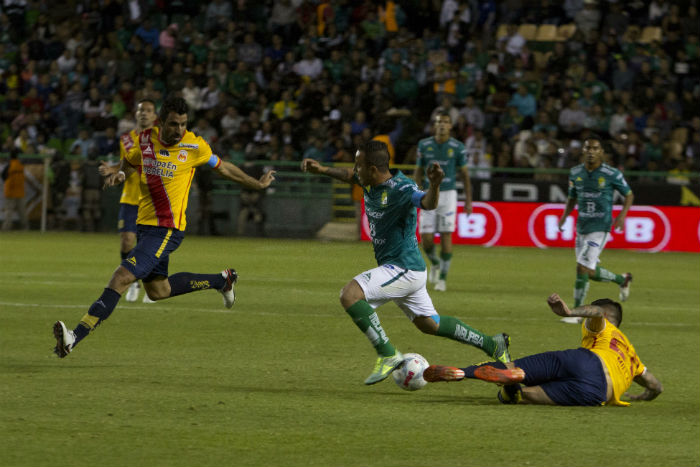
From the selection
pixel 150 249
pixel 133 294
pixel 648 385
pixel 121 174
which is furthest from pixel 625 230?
pixel 648 385

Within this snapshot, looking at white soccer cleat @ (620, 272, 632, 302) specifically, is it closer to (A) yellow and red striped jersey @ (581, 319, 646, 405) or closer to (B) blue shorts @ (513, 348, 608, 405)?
(A) yellow and red striped jersey @ (581, 319, 646, 405)

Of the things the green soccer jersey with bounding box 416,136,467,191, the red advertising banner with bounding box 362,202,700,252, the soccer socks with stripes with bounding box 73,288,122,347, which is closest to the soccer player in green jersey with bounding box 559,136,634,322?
the green soccer jersey with bounding box 416,136,467,191

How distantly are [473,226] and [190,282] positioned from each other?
15427 millimetres

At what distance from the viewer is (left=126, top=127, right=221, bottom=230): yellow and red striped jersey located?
31.8 feet

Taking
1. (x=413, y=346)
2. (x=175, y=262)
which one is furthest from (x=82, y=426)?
(x=175, y=262)

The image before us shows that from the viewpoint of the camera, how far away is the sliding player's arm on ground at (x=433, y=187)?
7.54 meters

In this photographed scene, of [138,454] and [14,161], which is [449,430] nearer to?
[138,454]

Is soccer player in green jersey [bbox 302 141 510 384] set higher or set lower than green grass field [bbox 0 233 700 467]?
higher

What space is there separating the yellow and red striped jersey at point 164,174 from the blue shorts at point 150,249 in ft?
0.20

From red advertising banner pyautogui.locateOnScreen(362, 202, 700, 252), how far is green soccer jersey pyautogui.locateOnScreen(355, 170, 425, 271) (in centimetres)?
1597

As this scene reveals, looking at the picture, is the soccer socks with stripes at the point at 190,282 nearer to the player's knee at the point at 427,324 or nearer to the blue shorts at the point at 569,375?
the player's knee at the point at 427,324

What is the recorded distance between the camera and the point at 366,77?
28.8m

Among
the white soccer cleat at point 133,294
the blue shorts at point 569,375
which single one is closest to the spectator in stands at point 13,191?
the white soccer cleat at point 133,294

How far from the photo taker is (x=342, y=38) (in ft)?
98.6
